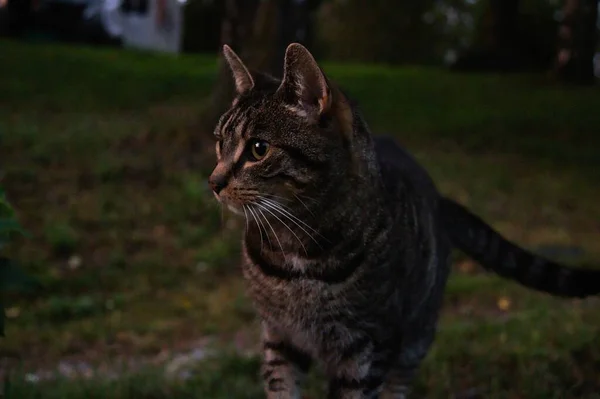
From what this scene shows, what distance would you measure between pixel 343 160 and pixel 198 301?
3.96m

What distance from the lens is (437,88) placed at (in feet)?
48.0

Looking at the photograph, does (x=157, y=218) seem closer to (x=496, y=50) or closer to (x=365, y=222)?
(x=365, y=222)

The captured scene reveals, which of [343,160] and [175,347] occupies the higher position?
[343,160]

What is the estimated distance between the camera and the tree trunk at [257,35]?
8.92m

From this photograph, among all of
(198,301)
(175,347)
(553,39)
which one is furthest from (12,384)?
(553,39)

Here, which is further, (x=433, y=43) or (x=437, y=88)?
(x=433, y=43)

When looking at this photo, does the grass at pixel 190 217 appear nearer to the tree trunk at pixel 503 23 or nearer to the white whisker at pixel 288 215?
the white whisker at pixel 288 215

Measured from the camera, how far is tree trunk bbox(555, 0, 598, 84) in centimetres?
1546

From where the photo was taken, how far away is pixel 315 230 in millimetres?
2645

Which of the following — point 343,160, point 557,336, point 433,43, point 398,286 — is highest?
point 343,160

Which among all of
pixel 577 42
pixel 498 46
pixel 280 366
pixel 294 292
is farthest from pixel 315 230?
pixel 498 46

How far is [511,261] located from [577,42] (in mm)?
13537

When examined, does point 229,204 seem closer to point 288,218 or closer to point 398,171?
point 288,218

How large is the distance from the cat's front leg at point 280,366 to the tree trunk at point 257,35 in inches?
224
